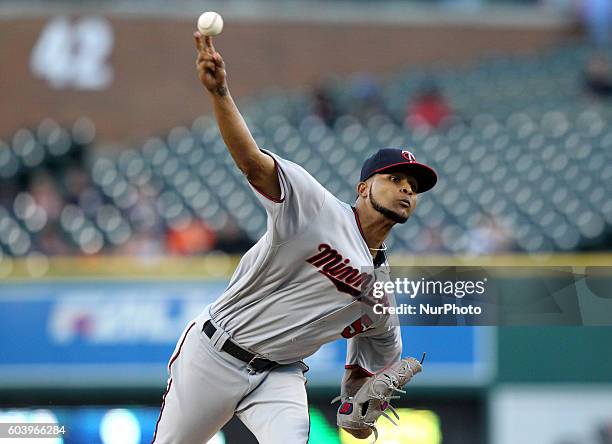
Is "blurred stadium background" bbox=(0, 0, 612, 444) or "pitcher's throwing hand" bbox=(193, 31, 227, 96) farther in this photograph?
"blurred stadium background" bbox=(0, 0, 612, 444)

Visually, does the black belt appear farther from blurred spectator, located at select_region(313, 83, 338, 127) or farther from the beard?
blurred spectator, located at select_region(313, 83, 338, 127)

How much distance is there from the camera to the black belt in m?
3.92

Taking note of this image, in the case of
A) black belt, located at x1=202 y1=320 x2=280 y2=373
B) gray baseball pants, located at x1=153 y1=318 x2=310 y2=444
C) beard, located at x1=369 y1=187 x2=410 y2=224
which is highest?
beard, located at x1=369 y1=187 x2=410 y2=224

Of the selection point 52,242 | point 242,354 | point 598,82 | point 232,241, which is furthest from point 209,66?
point 598,82

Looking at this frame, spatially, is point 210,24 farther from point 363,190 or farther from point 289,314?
point 289,314

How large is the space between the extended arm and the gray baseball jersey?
0.45 feet

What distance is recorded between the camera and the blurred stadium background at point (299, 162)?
6973 mm

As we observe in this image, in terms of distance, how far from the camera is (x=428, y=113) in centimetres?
1301

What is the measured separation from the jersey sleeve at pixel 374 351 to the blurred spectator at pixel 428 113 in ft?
28.5

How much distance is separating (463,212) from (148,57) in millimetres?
8904

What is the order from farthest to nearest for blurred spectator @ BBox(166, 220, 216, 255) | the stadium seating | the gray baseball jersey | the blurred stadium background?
the stadium seating < blurred spectator @ BBox(166, 220, 216, 255) < the blurred stadium background < the gray baseball jersey

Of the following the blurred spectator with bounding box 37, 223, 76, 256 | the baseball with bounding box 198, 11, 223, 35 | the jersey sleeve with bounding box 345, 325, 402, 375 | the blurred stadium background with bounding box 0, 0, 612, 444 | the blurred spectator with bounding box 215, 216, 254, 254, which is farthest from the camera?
the blurred spectator with bounding box 37, 223, 76, 256

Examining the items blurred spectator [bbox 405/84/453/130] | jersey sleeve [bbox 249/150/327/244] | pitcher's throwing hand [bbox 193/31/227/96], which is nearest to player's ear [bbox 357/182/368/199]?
jersey sleeve [bbox 249/150/327/244]

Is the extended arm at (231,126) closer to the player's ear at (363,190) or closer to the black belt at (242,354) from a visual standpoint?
the player's ear at (363,190)
